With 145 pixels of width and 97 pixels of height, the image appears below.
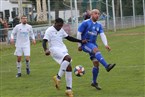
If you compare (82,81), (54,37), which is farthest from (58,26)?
(82,81)

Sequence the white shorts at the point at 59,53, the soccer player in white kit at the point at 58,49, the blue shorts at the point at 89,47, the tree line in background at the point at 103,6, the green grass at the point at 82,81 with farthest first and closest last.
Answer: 1. the tree line in background at the point at 103,6
2. the blue shorts at the point at 89,47
3. the green grass at the point at 82,81
4. the white shorts at the point at 59,53
5. the soccer player in white kit at the point at 58,49

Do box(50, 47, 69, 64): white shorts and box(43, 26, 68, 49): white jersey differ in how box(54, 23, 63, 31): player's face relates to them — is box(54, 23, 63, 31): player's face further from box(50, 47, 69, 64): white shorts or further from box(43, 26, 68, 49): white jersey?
box(50, 47, 69, 64): white shorts

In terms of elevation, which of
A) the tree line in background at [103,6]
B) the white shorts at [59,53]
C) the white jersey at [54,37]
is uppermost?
the tree line in background at [103,6]

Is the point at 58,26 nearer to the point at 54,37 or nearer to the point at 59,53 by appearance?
the point at 54,37

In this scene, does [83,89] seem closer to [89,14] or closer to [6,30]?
[89,14]

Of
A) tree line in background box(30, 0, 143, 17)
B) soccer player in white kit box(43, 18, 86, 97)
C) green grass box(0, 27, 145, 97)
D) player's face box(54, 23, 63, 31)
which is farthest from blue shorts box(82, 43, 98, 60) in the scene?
tree line in background box(30, 0, 143, 17)

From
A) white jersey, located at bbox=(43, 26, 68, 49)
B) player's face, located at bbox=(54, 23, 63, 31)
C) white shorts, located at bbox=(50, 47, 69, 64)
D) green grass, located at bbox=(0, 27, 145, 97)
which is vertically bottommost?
green grass, located at bbox=(0, 27, 145, 97)

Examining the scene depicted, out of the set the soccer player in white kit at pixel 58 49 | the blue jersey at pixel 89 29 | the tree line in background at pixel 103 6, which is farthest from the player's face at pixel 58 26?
the tree line in background at pixel 103 6

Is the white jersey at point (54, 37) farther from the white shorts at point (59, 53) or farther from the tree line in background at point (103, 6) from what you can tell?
the tree line in background at point (103, 6)

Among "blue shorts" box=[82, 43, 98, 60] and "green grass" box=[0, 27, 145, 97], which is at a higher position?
"blue shorts" box=[82, 43, 98, 60]

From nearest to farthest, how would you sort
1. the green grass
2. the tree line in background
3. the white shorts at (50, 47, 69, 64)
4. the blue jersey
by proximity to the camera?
the white shorts at (50, 47, 69, 64)
the green grass
the blue jersey
the tree line in background

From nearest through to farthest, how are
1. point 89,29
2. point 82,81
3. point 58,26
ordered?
point 58,26 → point 89,29 → point 82,81

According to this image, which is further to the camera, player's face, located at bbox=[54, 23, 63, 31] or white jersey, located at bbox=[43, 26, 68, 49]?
white jersey, located at bbox=[43, 26, 68, 49]

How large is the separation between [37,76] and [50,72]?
3.39 ft
